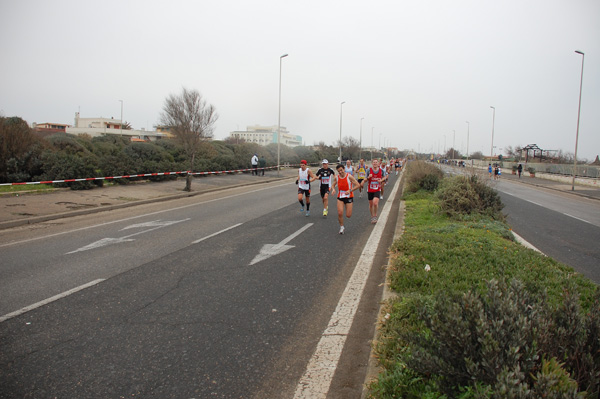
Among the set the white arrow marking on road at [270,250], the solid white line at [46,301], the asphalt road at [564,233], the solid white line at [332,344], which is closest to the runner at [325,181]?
the white arrow marking on road at [270,250]

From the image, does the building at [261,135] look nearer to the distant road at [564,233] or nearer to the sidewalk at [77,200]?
the sidewalk at [77,200]

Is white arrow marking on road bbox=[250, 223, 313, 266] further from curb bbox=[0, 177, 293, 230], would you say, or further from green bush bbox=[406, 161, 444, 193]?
green bush bbox=[406, 161, 444, 193]

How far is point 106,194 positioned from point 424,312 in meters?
16.4

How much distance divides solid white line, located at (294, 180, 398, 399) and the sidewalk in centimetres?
960

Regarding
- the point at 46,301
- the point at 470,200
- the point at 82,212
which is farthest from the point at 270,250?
the point at 82,212

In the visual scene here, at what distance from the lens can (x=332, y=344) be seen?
13.1 feet

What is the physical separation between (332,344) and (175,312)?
1956mm

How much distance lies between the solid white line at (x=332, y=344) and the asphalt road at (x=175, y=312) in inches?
3.3

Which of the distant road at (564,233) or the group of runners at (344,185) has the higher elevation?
the group of runners at (344,185)

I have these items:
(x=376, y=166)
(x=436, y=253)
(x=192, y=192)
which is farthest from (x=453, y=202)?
(x=192, y=192)

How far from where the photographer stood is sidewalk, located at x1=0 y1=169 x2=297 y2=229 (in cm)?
1150

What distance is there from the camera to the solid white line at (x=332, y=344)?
3.26 m

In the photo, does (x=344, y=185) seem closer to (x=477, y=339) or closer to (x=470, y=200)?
(x=470, y=200)

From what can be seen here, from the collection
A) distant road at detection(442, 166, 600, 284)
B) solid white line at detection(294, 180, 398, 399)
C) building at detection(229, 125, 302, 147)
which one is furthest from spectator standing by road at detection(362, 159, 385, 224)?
building at detection(229, 125, 302, 147)
